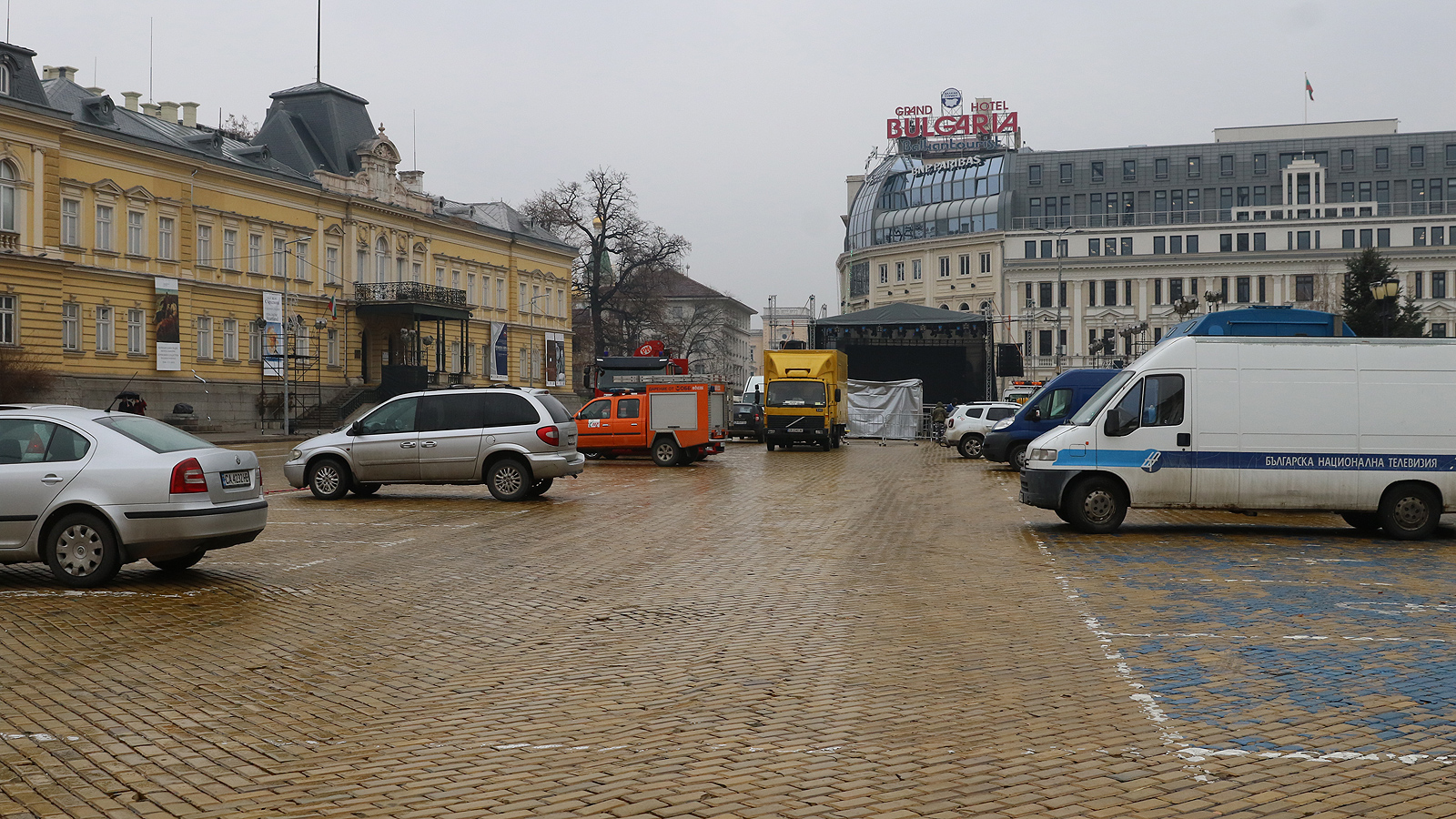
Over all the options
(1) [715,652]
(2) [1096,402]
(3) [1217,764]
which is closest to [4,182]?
(2) [1096,402]

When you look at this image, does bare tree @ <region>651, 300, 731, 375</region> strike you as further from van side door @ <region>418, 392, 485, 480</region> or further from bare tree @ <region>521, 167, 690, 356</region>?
van side door @ <region>418, 392, 485, 480</region>

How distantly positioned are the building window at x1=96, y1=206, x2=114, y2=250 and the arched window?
404 cm

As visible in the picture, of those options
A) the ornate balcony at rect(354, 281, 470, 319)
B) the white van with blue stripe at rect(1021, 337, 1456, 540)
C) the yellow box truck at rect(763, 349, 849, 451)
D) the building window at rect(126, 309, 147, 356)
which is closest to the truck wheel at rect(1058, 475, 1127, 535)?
the white van with blue stripe at rect(1021, 337, 1456, 540)

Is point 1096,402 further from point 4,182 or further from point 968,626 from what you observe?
point 4,182

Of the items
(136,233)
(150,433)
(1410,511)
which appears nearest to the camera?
(150,433)

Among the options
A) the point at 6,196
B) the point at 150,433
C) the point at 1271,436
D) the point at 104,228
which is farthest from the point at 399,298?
the point at 1271,436

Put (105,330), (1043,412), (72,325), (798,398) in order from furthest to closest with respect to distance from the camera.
A: (105,330)
(72,325)
(798,398)
(1043,412)

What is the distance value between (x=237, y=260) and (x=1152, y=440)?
4829 cm

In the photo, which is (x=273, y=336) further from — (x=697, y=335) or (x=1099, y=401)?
(x=1099, y=401)

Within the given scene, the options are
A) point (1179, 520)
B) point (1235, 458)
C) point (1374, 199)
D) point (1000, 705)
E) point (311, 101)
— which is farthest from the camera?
point (1374, 199)

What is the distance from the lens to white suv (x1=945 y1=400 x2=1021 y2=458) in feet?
118

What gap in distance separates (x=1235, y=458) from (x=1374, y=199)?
Answer: 98214 millimetres

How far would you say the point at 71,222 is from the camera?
1816 inches

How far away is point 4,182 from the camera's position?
42594 millimetres
